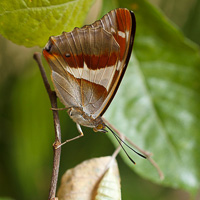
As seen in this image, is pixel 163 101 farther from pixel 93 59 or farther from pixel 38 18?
pixel 38 18

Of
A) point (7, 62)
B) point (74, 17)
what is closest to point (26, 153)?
point (7, 62)

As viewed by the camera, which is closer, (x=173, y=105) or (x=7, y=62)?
(x=173, y=105)

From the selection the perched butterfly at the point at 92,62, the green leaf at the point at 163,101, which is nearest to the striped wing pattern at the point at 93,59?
the perched butterfly at the point at 92,62

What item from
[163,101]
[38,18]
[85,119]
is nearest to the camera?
[38,18]

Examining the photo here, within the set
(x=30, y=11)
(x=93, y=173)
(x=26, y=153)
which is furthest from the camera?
(x=26, y=153)

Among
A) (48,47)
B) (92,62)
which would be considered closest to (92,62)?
(92,62)

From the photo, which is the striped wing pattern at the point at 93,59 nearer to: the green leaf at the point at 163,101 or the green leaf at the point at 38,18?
the green leaf at the point at 38,18

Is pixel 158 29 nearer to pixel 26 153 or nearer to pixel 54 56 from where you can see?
pixel 54 56

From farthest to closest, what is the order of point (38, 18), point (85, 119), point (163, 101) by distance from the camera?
point (163, 101) < point (85, 119) < point (38, 18)
